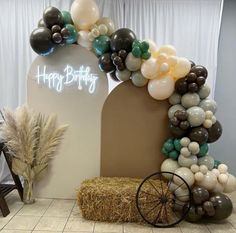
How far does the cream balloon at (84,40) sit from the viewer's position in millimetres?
3514

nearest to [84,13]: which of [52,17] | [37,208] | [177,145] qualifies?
[52,17]

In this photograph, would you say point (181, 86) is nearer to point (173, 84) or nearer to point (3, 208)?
point (173, 84)

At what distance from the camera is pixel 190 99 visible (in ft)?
10.6

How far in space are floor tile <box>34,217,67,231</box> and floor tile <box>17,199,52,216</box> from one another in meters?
0.19

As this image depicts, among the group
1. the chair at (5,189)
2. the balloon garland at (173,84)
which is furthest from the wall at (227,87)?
the chair at (5,189)

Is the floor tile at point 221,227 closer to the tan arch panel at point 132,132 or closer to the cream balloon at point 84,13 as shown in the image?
the tan arch panel at point 132,132

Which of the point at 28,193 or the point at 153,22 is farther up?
the point at 153,22

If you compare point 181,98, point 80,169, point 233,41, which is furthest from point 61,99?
point 233,41

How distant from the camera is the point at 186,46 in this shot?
4387mm

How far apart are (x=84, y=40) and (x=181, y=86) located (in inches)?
52.7

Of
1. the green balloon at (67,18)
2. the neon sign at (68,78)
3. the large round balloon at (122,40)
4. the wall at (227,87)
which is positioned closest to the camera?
the large round balloon at (122,40)

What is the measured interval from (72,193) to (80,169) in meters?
0.36

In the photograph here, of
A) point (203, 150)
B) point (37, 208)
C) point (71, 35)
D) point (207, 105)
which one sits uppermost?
point (71, 35)

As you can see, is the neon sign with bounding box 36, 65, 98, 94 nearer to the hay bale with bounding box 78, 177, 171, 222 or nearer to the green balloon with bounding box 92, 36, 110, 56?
the green balloon with bounding box 92, 36, 110, 56
